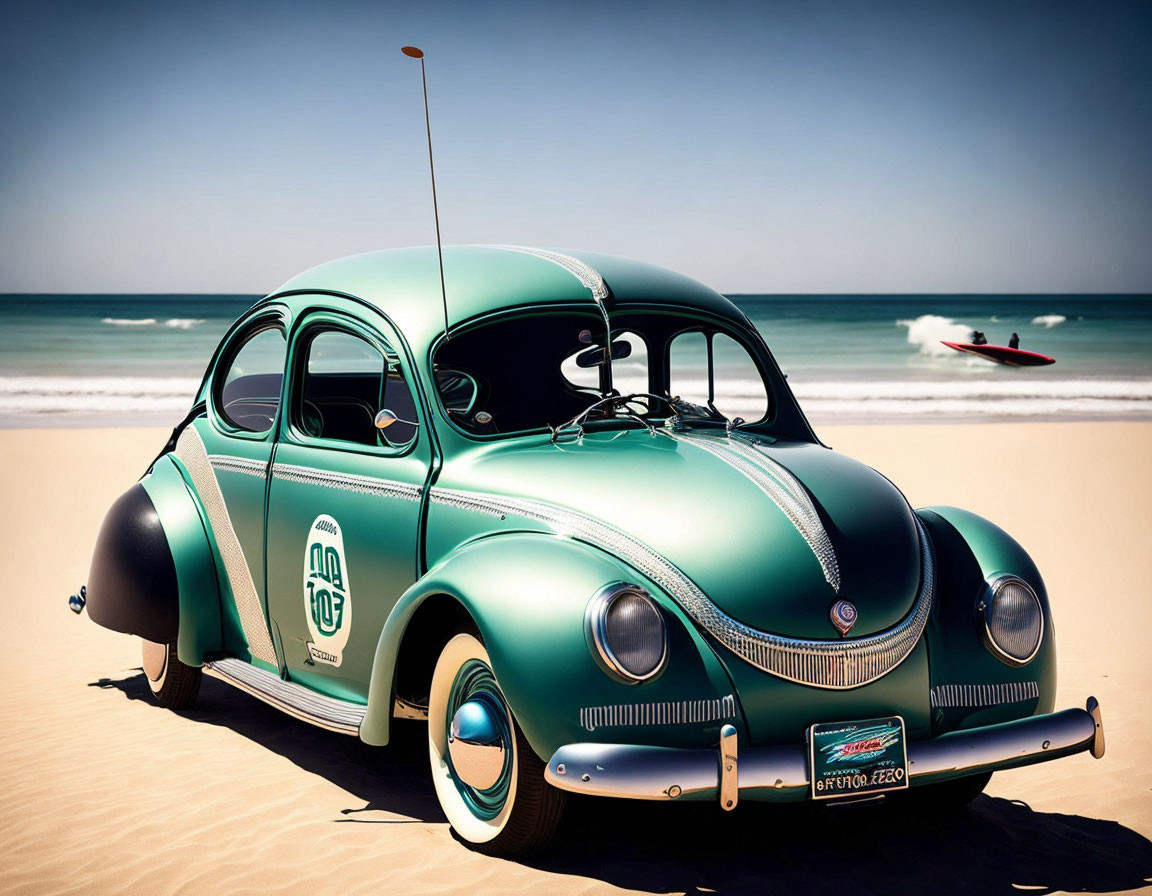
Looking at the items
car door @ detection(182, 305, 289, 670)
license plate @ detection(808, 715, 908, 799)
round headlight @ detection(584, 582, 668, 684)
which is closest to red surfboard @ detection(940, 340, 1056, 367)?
car door @ detection(182, 305, 289, 670)

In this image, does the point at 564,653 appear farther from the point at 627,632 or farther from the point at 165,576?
the point at 165,576

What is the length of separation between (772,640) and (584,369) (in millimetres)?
1774

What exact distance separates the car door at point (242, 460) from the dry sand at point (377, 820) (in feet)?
2.08

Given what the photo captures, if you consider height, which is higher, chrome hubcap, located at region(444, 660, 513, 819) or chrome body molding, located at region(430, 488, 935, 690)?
chrome body molding, located at region(430, 488, 935, 690)

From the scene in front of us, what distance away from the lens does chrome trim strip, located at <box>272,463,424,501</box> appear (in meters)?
4.61

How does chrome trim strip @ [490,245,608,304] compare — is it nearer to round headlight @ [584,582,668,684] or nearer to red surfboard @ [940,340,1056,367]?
round headlight @ [584,582,668,684]

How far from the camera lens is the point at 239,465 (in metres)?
5.63

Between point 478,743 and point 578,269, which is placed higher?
point 578,269

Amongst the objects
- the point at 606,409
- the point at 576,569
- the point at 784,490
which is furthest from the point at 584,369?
the point at 576,569

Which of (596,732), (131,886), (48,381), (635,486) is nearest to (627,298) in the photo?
(635,486)

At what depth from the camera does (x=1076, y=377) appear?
1494 inches

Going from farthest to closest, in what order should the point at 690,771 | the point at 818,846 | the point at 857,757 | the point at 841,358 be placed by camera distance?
the point at 841,358
the point at 818,846
the point at 857,757
the point at 690,771

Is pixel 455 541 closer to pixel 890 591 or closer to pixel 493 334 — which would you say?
pixel 493 334

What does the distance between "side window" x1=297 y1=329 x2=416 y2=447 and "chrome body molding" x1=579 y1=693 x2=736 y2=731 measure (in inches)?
63.4
